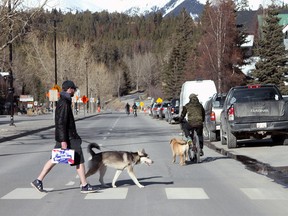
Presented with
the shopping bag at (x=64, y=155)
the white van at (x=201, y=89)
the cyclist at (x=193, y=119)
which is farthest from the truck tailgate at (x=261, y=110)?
the white van at (x=201, y=89)

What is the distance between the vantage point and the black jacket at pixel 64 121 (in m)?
9.38

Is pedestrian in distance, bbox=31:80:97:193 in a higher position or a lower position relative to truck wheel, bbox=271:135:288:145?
higher

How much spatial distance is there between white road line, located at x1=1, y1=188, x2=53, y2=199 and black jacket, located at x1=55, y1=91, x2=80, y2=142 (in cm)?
106

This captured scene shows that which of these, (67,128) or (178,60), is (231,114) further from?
(178,60)

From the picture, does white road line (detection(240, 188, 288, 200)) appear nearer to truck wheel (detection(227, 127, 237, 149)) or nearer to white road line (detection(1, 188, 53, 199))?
white road line (detection(1, 188, 53, 199))

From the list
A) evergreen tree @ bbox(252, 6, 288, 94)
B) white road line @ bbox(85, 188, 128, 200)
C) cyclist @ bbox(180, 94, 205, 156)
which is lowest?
white road line @ bbox(85, 188, 128, 200)

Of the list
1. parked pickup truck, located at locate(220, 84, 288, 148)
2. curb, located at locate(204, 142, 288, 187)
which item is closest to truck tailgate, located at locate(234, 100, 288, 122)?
parked pickup truck, located at locate(220, 84, 288, 148)

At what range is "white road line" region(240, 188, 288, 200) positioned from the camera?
9.38m

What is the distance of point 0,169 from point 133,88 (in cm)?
15574

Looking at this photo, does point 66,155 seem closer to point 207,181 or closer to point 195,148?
point 207,181

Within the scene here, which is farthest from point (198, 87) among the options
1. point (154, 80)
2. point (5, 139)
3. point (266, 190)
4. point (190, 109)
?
point (154, 80)

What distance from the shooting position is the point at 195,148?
47.4 feet

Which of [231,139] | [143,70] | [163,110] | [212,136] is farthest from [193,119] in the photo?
[143,70]

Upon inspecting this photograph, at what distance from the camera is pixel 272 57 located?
164 ft
